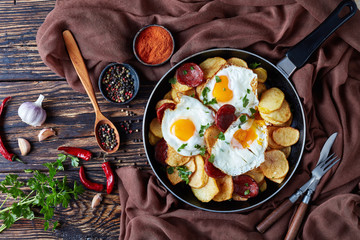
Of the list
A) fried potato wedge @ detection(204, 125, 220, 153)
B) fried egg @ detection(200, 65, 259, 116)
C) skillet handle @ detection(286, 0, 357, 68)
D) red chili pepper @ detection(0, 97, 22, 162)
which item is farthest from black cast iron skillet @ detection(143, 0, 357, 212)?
red chili pepper @ detection(0, 97, 22, 162)

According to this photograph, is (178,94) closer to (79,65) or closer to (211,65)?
(211,65)

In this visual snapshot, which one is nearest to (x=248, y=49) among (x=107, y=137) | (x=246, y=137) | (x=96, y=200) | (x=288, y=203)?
(x=246, y=137)

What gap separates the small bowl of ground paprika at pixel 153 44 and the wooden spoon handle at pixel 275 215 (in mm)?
1770

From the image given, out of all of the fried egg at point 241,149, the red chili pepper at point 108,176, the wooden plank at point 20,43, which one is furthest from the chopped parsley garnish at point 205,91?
the wooden plank at point 20,43

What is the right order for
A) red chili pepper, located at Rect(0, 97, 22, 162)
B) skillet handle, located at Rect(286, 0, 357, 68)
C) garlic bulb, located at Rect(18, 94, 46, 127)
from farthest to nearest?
red chili pepper, located at Rect(0, 97, 22, 162) → garlic bulb, located at Rect(18, 94, 46, 127) → skillet handle, located at Rect(286, 0, 357, 68)

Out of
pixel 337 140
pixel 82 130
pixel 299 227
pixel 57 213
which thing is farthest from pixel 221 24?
pixel 57 213

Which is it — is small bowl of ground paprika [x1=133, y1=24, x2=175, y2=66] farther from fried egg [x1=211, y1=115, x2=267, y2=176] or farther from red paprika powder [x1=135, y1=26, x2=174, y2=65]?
fried egg [x1=211, y1=115, x2=267, y2=176]

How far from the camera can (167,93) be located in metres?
3.12

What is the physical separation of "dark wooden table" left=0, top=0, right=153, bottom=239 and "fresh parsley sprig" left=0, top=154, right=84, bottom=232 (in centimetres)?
13

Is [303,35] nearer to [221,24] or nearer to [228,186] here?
[221,24]

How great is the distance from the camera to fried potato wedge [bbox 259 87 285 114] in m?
2.87

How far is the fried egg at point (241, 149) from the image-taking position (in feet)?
9.37

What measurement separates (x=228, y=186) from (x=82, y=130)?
1.63 meters

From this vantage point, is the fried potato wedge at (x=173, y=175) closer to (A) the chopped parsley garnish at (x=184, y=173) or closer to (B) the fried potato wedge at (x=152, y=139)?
(A) the chopped parsley garnish at (x=184, y=173)
